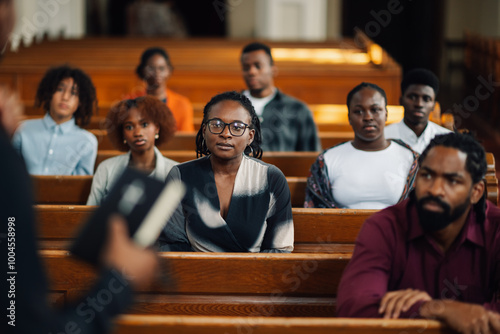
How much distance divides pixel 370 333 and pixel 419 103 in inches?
90.5

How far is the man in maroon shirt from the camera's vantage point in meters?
1.95

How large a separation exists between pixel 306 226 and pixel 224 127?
23.0 inches

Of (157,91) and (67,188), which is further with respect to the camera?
(157,91)

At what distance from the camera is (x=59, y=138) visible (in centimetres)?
382

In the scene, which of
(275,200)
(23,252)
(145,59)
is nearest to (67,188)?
(275,200)

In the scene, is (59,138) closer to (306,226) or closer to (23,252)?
(306,226)

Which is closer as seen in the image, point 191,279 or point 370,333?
point 370,333

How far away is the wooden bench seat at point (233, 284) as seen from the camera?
2197mm

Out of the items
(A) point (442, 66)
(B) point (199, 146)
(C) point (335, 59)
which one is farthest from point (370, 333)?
(A) point (442, 66)

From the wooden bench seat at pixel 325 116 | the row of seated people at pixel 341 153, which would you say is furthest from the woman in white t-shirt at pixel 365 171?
the wooden bench seat at pixel 325 116

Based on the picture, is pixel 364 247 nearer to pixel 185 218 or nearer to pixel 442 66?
pixel 185 218

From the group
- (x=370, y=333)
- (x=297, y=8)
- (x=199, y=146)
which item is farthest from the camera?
(x=297, y=8)

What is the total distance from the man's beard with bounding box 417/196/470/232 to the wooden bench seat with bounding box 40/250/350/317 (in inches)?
14.7

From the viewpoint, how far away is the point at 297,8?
1244 centimetres
